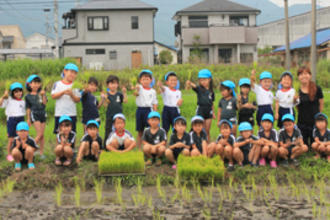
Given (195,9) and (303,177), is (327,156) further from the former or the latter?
(195,9)

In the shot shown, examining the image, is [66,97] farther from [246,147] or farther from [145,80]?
[246,147]

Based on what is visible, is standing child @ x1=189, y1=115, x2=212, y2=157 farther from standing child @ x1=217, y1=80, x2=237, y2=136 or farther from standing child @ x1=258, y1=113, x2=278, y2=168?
standing child @ x1=258, y1=113, x2=278, y2=168

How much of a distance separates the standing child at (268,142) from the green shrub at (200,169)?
917mm

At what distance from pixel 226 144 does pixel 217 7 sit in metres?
29.3

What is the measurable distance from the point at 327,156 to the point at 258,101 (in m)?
1.48

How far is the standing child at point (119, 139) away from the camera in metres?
6.60

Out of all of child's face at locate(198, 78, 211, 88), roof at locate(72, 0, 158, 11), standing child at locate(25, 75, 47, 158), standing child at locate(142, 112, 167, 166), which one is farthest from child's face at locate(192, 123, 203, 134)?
roof at locate(72, 0, 158, 11)

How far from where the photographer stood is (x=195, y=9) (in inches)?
1331

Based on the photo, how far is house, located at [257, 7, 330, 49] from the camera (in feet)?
141

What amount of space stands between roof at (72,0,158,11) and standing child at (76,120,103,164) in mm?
25385

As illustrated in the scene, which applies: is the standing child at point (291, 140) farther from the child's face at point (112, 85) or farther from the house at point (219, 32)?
the house at point (219, 32)

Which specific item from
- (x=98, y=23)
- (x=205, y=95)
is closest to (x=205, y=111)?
(x=205, y=95)

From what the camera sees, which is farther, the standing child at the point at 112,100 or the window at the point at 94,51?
the window at the point at 94,51

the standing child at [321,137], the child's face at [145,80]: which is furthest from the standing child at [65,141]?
the standing child at [321,137]
